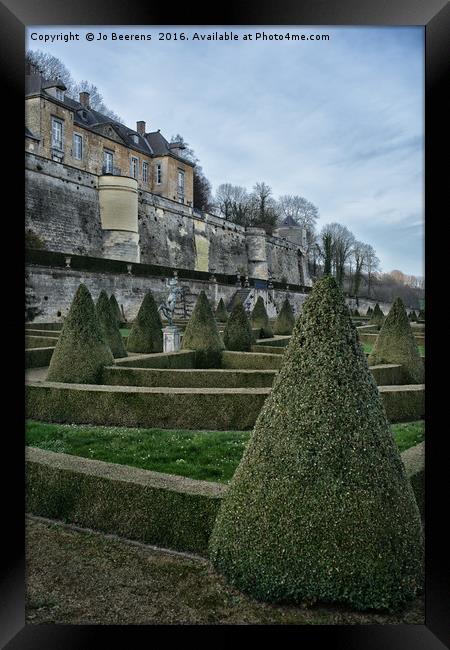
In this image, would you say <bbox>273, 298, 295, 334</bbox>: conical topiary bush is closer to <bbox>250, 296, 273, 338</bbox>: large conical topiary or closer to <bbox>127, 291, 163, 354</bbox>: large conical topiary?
<bbox>250, 296, 273, 338</bbox>: large conical topiary

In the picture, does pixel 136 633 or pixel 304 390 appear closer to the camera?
pixel 304 390

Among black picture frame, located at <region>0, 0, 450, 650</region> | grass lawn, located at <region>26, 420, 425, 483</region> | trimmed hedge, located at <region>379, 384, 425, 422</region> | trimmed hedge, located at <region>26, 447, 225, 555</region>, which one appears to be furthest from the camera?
trimmed hedge, located at <region>379, 384, 425, 422</region>

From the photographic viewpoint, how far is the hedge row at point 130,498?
3.14 meters

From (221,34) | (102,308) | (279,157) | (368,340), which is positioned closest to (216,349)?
(102,308)

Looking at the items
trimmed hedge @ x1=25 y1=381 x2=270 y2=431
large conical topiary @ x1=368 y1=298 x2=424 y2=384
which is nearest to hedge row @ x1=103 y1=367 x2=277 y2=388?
trimmed hedge @ x1=25 y1=381 x2=270 y2=431

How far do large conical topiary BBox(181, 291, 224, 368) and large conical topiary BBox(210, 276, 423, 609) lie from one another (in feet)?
25.1

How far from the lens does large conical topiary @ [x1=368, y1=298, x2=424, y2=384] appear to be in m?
7.71

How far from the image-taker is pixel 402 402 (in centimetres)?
544

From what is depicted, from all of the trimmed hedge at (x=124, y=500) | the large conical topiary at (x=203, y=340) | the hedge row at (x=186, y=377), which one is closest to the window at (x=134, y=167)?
the large conical topiary at (x=203, y=340)

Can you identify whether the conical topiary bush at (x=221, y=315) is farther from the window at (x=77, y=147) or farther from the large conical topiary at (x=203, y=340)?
the large conical topiary at (x=203, y=340)

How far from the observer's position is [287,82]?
3.62m
